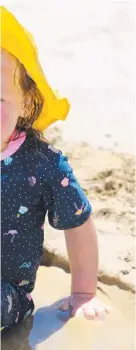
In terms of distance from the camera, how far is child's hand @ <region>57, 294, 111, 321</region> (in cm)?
175

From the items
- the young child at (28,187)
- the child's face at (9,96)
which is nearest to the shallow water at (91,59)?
the young child at (28,187)

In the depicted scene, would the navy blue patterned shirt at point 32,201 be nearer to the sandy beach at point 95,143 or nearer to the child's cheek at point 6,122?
the child's cheek at point 6,122

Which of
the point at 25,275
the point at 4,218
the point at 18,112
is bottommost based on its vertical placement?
the point at 25,275

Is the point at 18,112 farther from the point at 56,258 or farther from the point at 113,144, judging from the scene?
the point at 113,144

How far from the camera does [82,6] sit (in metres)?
4.04

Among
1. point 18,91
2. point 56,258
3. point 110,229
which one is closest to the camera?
point 18,91

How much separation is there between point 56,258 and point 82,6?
2.35m

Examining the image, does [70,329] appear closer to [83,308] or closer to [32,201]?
[83,308]

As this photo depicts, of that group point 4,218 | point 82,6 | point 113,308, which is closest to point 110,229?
point 113,308

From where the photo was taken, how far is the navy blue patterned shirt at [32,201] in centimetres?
160

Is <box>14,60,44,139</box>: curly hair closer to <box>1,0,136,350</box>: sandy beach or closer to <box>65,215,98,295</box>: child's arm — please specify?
<box>65,215,98,295</box>: child's arm

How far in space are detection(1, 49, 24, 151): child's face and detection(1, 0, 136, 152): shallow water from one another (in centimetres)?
119

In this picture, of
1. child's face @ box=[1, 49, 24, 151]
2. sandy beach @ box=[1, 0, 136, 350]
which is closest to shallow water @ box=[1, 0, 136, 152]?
sandy beach @ box=[1, 0, 136, 350]

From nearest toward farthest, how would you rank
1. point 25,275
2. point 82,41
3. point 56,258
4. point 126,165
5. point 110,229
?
1. point 25,275
2. point 56,258
3. point 110,229
4. point 126,165
5. point 82,41
